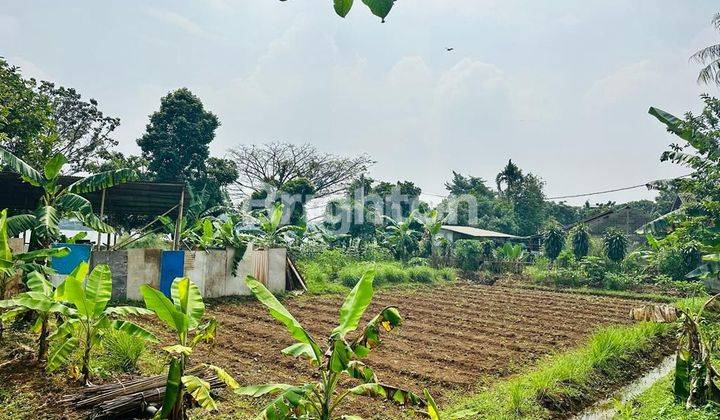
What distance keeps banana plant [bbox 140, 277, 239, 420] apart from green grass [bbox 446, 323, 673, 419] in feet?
9.06

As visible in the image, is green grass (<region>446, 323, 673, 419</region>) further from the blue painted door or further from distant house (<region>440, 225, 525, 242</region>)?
distant house (<region>440, 225, 525, 242</region>)

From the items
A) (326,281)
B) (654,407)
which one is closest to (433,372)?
(654,407)

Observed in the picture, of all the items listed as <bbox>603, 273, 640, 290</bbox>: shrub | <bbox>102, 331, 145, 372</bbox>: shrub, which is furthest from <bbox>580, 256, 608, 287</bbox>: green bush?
<bbox>102, 331, 145, 372</bbox>: shrub

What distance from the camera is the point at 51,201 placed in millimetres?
8016

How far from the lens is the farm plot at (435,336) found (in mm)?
6691

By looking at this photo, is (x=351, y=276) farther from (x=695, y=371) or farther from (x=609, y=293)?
(x=695, y=371)

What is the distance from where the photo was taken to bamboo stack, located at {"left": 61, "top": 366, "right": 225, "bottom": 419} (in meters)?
4.46

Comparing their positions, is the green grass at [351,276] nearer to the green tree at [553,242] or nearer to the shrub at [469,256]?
the shrub at [469,256]

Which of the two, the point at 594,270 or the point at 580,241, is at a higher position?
the point at 580,241

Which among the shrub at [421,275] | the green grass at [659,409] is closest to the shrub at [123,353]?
the green grass at [659,409]

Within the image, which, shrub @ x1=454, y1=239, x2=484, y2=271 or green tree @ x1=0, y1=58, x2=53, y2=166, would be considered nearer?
green tree @ x1=0, y1=58, x2=53, y2=166

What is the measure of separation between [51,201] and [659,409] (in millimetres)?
8718

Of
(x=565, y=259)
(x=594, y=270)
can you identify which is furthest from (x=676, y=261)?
(x=565, y=259)

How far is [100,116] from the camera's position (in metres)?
24.3
